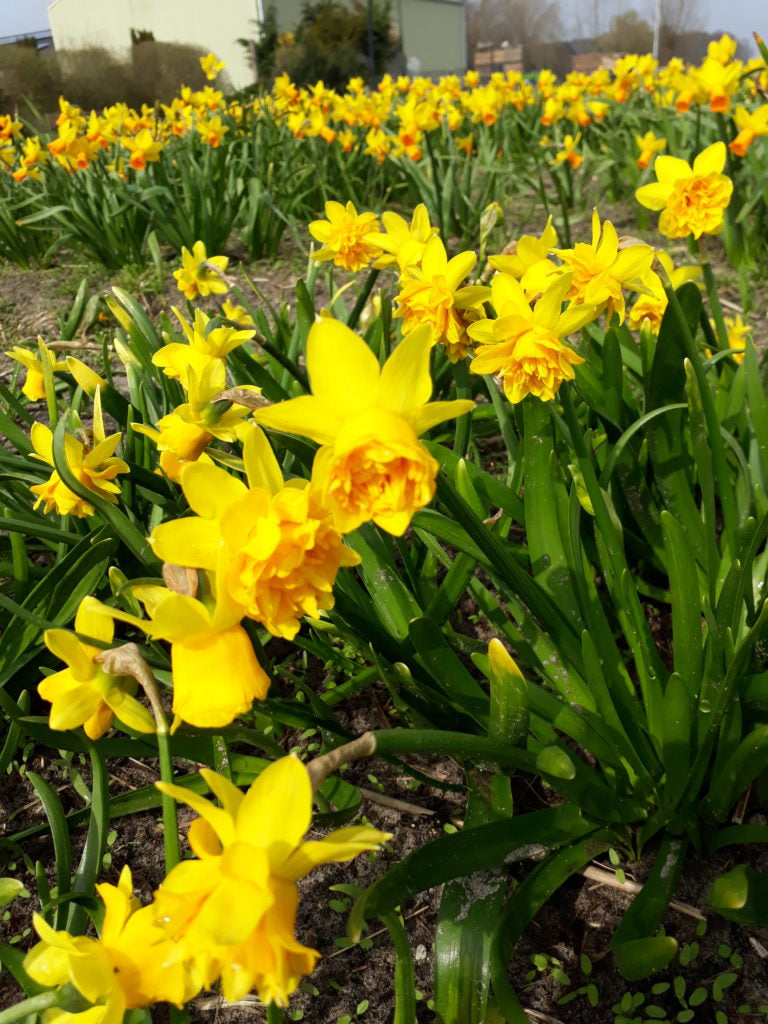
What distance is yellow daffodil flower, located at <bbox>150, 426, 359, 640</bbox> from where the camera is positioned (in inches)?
25.9

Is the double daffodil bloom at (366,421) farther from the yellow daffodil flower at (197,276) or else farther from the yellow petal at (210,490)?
the yellow daffodil flower at (197,276)

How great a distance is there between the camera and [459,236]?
167 inches

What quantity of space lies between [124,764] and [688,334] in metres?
1.24

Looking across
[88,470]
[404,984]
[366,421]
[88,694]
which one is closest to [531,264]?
[366,421]

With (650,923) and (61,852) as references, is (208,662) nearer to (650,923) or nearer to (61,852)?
(61,852)

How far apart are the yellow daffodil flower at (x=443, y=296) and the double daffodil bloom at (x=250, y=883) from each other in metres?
0.71

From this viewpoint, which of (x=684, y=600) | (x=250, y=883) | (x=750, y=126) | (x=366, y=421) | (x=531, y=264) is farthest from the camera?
(x=750, y=126)

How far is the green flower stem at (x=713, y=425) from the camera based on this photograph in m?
1.19

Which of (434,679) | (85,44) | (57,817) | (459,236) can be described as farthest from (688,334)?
(85,44)

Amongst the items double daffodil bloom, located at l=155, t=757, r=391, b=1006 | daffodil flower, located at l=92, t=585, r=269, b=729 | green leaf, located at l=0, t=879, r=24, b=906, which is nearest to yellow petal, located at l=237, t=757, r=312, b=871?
double daffodil bloom, located at l=155, t=757, r=391, b=1006

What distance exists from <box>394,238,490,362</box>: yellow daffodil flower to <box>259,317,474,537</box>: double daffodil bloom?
432 mm

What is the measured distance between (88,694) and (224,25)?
24944 millimetres

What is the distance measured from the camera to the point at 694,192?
1.43 m

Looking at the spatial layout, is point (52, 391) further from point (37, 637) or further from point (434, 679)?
point (434, 679)
